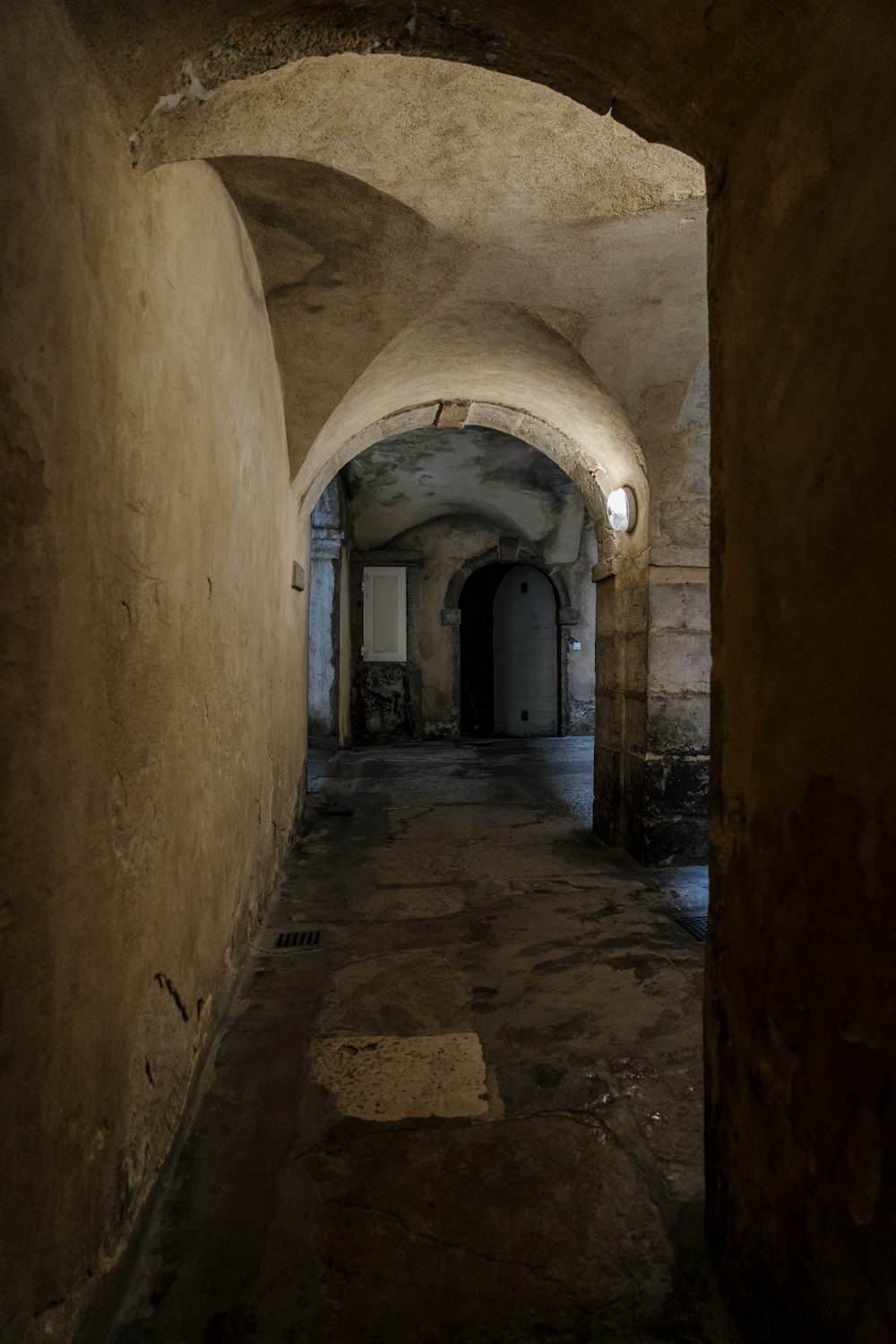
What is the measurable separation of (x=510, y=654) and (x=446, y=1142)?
13.3m

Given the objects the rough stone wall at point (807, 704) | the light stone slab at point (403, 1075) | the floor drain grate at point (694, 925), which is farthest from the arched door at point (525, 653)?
the rough stone wall at point (807, 704)

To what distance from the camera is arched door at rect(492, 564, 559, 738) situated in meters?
14.3

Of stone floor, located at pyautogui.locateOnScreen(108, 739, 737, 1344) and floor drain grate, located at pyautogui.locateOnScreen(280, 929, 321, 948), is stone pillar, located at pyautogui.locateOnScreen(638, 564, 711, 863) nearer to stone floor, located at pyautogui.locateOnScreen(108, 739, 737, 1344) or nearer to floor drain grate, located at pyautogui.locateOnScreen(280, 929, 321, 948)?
stone floor, located at pyautogui.locateOnScreen(108, 739, 737, 1344)

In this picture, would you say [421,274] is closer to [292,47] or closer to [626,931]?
[292,47]

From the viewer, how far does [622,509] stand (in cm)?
523

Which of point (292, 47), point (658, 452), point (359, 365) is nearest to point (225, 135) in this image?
point (292, 47)

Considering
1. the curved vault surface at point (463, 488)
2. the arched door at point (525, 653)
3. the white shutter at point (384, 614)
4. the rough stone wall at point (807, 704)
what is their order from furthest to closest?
the arched door at point (525, 653) → the white shutter at point (384, 614) → the curved vault surface at point (463, 488) → the rough stone wall at point (807, 704)

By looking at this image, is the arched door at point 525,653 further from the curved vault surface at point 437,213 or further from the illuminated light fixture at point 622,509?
the curved vault surface at point 437,213

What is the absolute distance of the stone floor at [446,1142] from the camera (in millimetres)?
1522

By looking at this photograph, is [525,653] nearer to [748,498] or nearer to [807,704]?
[748,498]

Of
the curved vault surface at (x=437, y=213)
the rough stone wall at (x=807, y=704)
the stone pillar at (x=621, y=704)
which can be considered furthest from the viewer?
the stone pillar at (x=621, y=704)

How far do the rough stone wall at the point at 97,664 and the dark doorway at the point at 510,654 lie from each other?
11530 millimetres

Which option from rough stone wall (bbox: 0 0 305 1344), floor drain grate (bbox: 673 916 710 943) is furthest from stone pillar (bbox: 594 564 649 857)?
rough stone wall (bbox: 0 0 305 1344)

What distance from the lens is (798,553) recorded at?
4.11 feet
